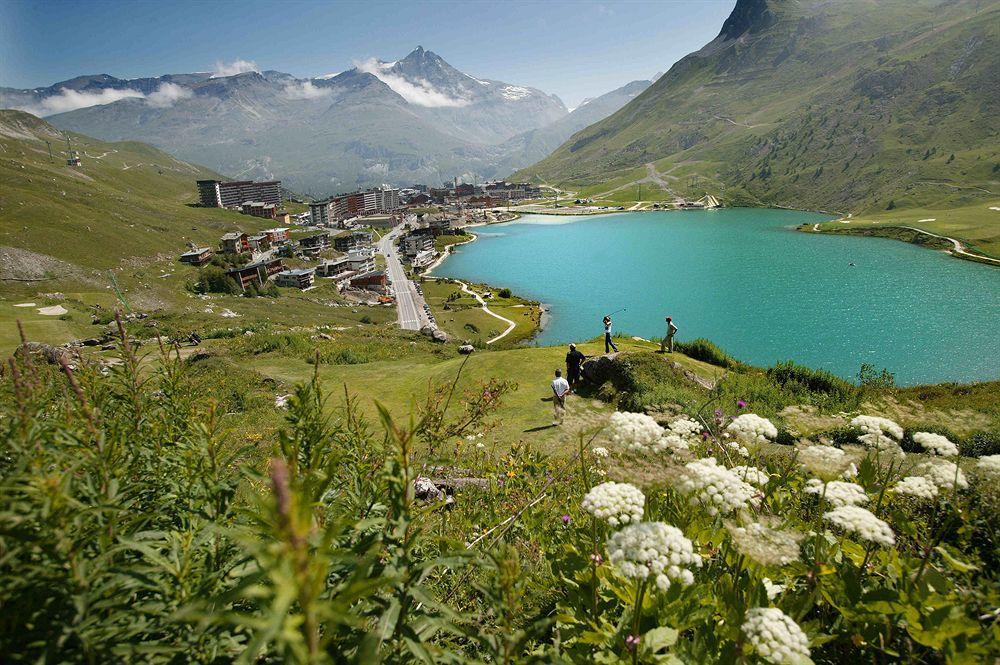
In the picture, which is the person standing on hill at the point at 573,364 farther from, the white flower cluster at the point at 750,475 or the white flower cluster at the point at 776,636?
the white flower cluster at the point at 776,636

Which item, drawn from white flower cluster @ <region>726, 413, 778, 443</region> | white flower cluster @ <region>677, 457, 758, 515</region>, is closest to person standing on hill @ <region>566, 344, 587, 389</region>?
white flower cluster @ <region>726, 413, 778, 443</region>

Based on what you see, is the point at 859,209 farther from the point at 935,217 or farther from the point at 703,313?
the point at 703,313

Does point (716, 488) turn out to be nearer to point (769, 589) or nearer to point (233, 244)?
point (769, 589)

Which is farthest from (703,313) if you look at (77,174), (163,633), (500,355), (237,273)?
(77,174)

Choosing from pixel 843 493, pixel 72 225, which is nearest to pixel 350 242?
pixel 72 225

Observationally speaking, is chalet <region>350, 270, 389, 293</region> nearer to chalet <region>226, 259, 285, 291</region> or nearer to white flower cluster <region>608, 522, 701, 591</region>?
chalet <region>226, 259, 285, 291</region>

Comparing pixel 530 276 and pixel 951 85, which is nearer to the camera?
pixel 530 276
